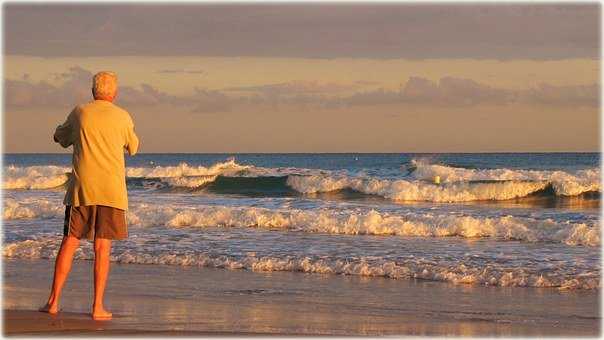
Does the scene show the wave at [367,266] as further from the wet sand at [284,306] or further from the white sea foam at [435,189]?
the white sea foam at [435,189]

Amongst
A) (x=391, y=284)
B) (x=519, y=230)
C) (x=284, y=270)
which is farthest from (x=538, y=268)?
(x=519, y=230)

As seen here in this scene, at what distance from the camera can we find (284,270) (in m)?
10.7

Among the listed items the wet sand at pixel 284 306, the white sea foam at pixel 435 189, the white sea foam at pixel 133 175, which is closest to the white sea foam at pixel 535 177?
the white sea foam at pixel 435 189

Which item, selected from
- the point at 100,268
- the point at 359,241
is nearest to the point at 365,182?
the point at 359,241

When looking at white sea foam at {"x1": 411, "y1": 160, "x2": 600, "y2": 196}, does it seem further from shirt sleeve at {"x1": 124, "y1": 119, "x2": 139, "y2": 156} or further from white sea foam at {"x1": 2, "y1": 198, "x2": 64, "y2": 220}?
shirt sleeve at {"x1": 124, "y1": 119, "x2": 139, "y2": 156}

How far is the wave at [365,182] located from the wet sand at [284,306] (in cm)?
1590

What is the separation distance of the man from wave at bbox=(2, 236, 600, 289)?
4518mm

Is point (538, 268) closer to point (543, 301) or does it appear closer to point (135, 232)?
point (543, 301)

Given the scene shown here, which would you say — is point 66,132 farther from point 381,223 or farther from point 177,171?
point 177,171

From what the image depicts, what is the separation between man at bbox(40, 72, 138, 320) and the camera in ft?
20.2

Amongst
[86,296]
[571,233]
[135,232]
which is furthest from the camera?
[135,232]

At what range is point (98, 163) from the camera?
617cm

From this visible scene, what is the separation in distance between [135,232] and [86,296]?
249 inches

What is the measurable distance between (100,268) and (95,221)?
0.37m
